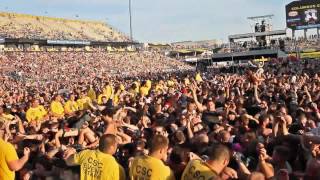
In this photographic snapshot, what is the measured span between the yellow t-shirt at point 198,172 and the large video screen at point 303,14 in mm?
49650

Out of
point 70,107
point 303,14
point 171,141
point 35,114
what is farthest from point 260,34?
point 171,141

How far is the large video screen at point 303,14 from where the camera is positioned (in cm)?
5100

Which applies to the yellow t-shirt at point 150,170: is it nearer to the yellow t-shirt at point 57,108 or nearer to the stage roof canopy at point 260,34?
the yellow t-shirt at point 57,108

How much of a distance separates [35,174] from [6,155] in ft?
3.49

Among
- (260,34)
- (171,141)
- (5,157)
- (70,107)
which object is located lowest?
(70,107)

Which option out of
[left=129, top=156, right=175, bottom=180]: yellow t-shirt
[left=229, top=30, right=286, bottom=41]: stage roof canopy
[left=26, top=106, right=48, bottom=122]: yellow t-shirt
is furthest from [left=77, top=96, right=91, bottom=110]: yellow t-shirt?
[left=229, top=30, right=286, bottom=41]: stage roof canopy

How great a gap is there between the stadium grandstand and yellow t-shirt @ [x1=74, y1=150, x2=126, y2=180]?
53397mm

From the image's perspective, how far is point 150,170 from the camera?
433 centimetres

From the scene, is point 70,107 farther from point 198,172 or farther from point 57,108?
point 198,172

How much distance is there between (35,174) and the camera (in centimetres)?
634

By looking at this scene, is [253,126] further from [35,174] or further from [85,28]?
[85,28]

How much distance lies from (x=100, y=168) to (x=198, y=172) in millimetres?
1011

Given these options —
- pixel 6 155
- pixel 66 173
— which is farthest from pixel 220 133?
pixel 6 155

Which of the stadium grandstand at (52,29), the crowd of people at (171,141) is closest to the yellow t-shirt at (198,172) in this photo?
the crowd of people at (171,141)
